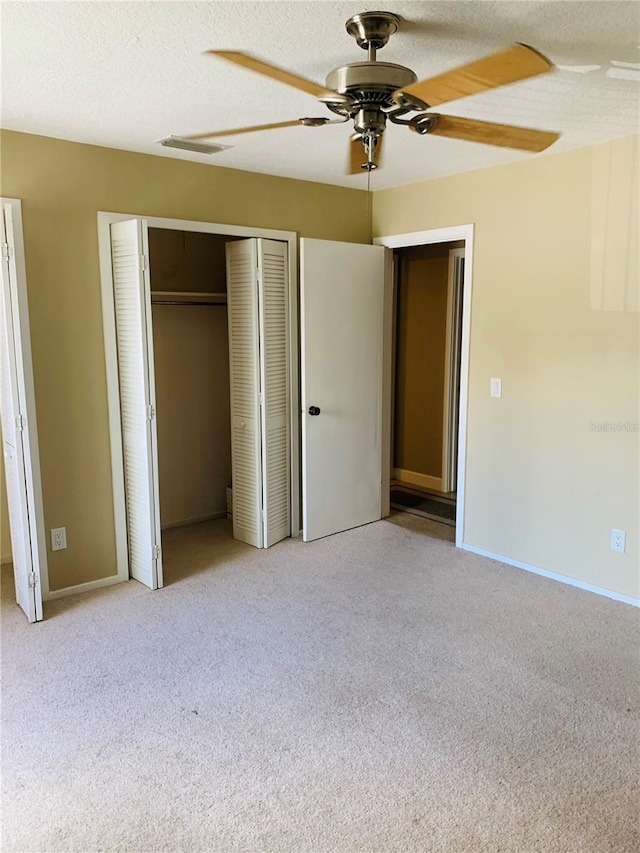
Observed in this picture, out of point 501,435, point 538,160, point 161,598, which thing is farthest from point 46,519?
point 538,160

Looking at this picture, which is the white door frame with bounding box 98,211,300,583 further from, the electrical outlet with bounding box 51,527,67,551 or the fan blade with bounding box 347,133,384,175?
the fan blade with bounding box 347,133,384,175

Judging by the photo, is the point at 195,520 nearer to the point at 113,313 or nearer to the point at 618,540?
the point at 113,313

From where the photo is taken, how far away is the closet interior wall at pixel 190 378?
438cm

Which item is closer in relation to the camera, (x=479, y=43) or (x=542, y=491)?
(x=479, y=43)

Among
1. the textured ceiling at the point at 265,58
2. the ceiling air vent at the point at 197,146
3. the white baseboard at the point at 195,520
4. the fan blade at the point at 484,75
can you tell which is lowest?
the white baseboard at the point at 195,520

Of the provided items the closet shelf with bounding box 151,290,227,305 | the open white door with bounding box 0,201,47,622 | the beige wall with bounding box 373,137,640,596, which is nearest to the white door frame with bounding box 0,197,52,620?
the open white door with bounding box 0,201,47,622

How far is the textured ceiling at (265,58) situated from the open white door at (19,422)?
69cm

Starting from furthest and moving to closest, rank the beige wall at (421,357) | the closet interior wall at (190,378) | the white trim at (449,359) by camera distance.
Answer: the beige wall at (421,357) → the white trim at (449,359) → the closet interior wall at (190,378)

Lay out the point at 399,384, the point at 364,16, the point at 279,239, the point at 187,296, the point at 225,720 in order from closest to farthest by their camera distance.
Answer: the point at 364,16, the point at 225,720, the point at 279,239, the point at 187,296, the point at 399,384

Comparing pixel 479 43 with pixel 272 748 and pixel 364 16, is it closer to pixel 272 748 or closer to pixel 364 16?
pixel 364 16

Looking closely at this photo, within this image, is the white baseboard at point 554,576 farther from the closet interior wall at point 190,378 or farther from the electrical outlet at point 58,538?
the electrical outlet at point 58,538

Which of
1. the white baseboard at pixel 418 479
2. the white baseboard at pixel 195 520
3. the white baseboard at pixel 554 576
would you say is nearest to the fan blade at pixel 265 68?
the white baseboard at pixel 554 576

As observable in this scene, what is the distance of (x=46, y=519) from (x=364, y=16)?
2.76 m

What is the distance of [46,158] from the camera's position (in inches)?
121
